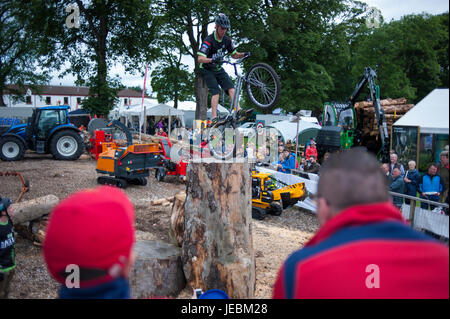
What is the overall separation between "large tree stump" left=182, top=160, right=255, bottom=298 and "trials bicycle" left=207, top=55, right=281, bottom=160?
0.77m

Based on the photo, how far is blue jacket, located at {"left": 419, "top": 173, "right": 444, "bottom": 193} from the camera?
1.86 m

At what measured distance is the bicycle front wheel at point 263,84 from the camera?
224 inches

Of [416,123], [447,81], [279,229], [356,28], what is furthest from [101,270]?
[356,28]

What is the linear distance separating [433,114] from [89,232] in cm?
159

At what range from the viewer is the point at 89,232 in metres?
1.18

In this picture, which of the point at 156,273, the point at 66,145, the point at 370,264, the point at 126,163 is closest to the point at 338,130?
the point at 156,273

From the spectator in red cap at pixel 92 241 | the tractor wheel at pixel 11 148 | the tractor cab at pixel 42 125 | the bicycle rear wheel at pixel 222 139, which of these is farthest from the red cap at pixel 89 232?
the tractor wheel at pixel 11 148

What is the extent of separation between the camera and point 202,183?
4.74 meters

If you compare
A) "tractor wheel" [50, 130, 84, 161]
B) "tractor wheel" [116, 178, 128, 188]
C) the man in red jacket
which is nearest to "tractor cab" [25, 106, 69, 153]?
"tractor wheel" [50, 130, 84, 161]

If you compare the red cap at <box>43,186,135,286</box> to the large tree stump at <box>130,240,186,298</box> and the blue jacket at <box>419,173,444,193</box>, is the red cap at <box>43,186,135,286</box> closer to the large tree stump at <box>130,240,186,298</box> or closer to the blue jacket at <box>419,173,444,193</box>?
the blue jacket at <box>419,173,444,193</box>

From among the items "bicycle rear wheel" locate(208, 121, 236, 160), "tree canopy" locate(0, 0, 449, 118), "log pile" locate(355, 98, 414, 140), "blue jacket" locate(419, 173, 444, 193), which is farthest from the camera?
"tree canopy" locate(0, 0, 449, 118)

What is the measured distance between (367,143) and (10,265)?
16.1ft

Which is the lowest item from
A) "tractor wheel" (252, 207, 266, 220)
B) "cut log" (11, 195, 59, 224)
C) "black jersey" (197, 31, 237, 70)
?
"tractor wheel" (252, 207, 266, 220)
